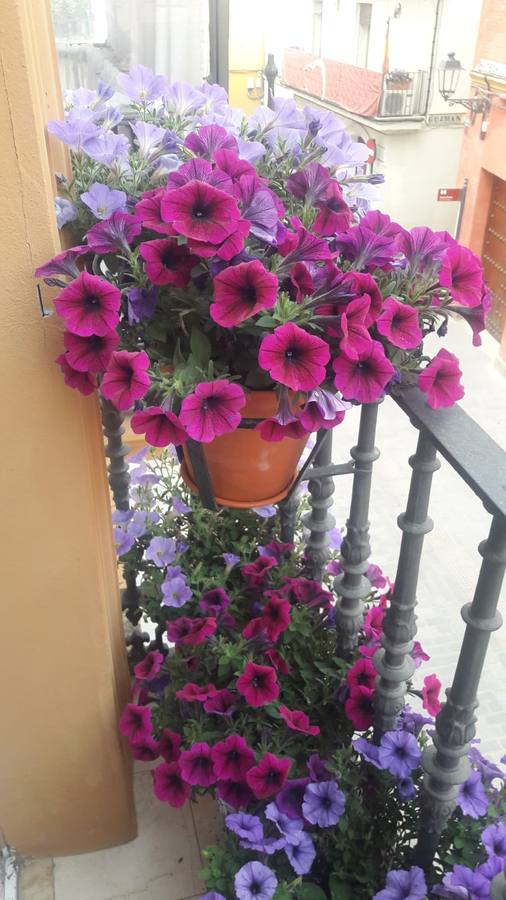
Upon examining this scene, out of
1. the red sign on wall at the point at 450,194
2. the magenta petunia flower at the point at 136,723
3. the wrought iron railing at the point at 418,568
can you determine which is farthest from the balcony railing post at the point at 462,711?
the red sign on wall at the point at 450,194

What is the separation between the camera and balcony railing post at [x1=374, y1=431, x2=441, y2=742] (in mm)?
1152

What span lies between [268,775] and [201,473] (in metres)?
0.64

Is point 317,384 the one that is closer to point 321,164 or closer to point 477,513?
point 321,164

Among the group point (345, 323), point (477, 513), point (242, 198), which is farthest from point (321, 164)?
point (477, 513)

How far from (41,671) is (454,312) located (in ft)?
3.36

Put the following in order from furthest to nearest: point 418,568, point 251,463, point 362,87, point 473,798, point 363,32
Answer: point 363,32 < point 362,87 < point 473,798 < point 418,568 < point 251,463

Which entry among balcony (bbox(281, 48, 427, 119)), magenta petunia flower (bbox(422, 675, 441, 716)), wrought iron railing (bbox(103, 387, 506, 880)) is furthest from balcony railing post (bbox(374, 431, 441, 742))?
balcony (bbox(281, 48, 427, 119))

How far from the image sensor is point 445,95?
39.2 feet

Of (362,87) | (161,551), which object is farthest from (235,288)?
(362,87)

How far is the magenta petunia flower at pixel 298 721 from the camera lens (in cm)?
143

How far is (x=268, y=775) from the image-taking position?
1367 mm

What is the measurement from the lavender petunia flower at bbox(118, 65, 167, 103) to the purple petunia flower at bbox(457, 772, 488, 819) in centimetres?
128

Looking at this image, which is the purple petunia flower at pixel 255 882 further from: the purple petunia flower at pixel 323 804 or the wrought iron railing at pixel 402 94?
the wrought iron railing at pixel 402 94

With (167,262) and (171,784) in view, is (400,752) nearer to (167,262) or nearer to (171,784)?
(171,784)
